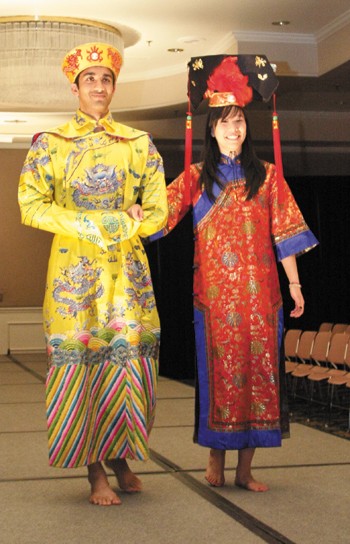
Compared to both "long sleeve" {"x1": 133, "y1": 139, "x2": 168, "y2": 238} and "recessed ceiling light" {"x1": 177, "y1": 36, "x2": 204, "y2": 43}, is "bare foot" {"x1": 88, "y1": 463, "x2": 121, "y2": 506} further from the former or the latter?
"recessed ceiling light" {"x1": 177, "y1": 36, "x2": 204, "y2": 43}

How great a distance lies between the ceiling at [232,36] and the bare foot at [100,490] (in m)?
5.27

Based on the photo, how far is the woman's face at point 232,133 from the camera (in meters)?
3.90

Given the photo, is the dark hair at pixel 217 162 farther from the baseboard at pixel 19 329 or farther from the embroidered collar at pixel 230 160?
the baseboard at pixel 19 329

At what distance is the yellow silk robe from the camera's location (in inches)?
142

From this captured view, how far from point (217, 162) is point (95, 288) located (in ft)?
2.40

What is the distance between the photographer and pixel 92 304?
366cm

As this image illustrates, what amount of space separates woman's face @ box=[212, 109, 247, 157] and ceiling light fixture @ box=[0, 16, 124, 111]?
182 inches

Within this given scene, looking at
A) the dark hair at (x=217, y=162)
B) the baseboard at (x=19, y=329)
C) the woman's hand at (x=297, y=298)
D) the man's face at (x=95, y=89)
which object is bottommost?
the baseboard at (x=19, y=329)

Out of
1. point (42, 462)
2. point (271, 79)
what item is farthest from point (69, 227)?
point (42, 462)

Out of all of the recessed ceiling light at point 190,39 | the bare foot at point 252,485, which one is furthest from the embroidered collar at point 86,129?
the recessed ceiling light at point 190,39

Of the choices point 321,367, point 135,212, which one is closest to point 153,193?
point 135,212

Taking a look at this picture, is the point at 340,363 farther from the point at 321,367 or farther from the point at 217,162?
the point at 217,162

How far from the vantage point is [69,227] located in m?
3.54

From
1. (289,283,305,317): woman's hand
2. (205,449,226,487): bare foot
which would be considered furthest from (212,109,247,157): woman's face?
(205,449,226,487): bare foot
